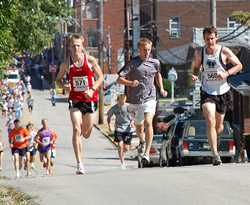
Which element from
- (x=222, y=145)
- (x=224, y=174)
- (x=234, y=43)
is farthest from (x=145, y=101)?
(x=234, y=43)

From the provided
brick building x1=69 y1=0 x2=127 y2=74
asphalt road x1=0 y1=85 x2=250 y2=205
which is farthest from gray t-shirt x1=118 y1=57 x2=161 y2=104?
brick building x1=69 y1=0 x2=127 y2=74

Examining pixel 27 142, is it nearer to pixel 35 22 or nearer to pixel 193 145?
pixel 35 22

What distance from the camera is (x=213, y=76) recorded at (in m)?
11.0

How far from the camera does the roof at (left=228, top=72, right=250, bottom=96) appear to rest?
1006 inches

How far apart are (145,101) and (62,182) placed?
2796 mm

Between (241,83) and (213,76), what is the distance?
605 inches

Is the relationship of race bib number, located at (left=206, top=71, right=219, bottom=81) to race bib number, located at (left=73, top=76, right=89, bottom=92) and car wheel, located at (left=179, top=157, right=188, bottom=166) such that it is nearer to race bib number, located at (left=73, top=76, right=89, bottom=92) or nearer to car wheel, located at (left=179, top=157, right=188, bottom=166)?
race bib number, located at (left=73, top=76, right=89, bottom=92)

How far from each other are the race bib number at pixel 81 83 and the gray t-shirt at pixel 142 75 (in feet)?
3.66

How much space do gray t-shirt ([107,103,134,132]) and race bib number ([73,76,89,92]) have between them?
15.5 ft

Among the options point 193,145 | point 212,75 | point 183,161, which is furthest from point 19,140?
point 212,75

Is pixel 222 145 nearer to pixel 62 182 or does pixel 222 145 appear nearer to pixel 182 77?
pixel 62 182

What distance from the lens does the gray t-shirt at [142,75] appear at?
478 inches

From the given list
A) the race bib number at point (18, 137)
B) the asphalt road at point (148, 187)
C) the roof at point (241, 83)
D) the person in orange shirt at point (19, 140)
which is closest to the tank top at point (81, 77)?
the asphalt road at point (148, 187)

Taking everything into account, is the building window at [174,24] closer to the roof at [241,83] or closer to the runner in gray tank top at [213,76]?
the roof at [241,83]
